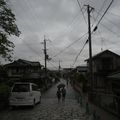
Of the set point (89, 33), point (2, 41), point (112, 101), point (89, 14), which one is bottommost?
point (112, 101)

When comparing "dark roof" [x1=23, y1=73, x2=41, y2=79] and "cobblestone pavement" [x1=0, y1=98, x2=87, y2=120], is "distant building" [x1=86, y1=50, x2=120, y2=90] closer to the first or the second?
"dark roof" [x1=23, y1=73, x2=41, y2=79]

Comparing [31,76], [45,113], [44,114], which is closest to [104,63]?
[31,76]

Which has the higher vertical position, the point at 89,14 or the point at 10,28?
the point at 89,14

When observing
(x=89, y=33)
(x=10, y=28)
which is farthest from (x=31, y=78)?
(x=10, y=28)

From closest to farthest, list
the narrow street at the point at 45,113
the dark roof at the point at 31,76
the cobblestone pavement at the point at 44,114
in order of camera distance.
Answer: the cobblestone pavement at the point at 44,114, the narrow street at the point at 45,113, the dark roof at the point at 31,76

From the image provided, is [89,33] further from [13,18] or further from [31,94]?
[13,18]

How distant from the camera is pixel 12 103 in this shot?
50.2 feet

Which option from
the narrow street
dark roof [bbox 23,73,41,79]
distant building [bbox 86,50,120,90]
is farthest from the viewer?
dark roof [bbox 23,73,41,79]

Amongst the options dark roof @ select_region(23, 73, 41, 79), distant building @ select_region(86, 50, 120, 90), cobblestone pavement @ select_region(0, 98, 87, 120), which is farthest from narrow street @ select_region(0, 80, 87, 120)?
dark roof @ select_region(23, 73, 41, 79)

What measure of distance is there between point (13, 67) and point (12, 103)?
3433 centimetres

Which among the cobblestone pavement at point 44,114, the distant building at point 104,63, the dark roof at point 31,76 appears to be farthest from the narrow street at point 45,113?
the dark roof at point 31,76

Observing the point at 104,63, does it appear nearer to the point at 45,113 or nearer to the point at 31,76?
the point at 31,76

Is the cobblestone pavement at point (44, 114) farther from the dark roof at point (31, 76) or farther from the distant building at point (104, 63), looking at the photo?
the dark roof at point (31, 76)

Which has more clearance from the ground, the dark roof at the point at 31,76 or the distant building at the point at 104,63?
the distant building at the point at 104,63
